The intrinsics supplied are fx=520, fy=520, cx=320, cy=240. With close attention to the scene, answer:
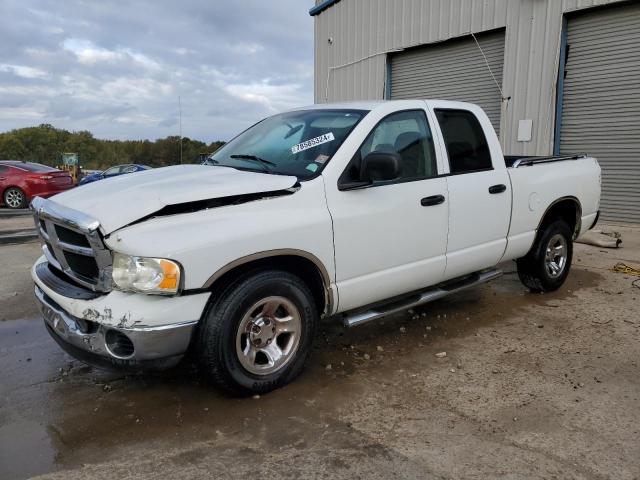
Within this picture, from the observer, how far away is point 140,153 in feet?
182

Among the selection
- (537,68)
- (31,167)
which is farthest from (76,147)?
(537,68)

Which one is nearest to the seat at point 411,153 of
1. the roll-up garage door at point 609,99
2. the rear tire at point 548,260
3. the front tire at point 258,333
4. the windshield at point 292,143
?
the windshield at point 292,143

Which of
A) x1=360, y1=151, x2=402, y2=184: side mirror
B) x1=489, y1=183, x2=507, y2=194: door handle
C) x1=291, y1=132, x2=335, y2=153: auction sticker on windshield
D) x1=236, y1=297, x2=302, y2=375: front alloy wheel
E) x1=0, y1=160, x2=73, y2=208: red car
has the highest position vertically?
x1=291, y1=132, x2=335, y2=153: auction sticker on windshield

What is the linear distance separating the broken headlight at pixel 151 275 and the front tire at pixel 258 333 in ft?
1.05

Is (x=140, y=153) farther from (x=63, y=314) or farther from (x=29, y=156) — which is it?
(x=63, y=314)

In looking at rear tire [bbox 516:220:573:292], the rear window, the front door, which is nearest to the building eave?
the rear window

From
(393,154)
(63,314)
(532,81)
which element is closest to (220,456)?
(63,314)

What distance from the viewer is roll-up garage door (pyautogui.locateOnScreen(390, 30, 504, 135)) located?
11.6 meters

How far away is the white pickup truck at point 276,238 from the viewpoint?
111 inches

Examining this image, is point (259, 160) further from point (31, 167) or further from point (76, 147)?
point (76, 147)

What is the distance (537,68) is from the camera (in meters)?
10.6

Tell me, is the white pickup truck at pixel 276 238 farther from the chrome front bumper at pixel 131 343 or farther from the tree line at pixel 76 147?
the tree line at pixel 76 147

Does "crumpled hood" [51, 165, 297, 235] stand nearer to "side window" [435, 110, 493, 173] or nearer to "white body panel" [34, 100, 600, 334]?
"white body panel" [34, 100, 600, 334]

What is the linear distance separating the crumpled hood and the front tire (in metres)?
0.54
